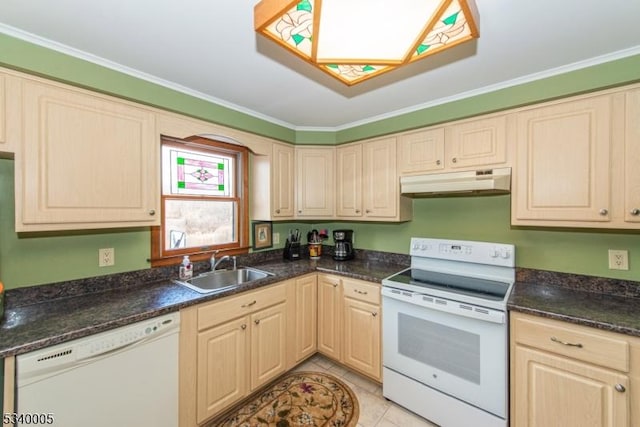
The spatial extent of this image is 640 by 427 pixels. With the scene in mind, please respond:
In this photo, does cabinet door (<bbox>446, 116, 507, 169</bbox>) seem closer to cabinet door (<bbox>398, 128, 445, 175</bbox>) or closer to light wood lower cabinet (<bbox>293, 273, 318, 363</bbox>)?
cabinet door (<bbox>398, 128, 445, 175</bbox>)

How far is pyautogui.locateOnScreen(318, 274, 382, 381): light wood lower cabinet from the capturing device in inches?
83.9

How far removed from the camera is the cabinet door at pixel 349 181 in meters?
2.67

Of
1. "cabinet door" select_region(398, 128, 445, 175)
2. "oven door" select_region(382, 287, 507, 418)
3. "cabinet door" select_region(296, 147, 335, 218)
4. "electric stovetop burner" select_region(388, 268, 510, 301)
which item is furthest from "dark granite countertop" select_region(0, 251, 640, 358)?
"cabinet door" select_region(398, 128, 445, 175)

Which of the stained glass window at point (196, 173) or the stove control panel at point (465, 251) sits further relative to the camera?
the stained glass window at point (196, 173)

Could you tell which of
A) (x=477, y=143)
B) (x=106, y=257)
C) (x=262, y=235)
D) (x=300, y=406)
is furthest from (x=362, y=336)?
(x=106, y=257)

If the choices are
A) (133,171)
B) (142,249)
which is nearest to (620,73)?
(133,171)

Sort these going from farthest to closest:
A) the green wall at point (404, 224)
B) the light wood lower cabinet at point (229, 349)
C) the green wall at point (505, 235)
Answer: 1. the green wall at point (505, 235)
2. the light wood lower cabinet at point (229, 349)
3. the green wall at point (404, 224)

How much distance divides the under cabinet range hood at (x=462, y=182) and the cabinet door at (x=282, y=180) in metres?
1.12

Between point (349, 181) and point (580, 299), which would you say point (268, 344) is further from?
point (580, 299)

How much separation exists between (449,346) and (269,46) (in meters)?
2.13

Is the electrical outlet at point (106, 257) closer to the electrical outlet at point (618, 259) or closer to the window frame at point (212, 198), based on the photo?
the window frame at point (212, 198)

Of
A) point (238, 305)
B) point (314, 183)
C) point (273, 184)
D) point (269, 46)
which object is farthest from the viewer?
point (314, 183)

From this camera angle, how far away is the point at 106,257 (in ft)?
5.88

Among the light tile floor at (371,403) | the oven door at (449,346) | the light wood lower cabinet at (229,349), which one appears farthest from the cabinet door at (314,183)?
the light tile floor at (371,403)
